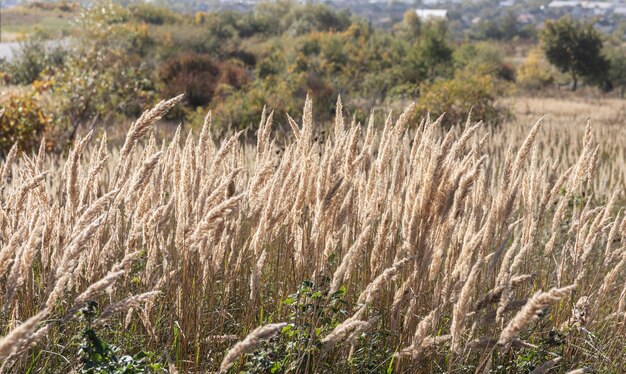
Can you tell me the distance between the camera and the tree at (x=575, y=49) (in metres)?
40.1

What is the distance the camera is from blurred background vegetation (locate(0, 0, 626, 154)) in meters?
11.4

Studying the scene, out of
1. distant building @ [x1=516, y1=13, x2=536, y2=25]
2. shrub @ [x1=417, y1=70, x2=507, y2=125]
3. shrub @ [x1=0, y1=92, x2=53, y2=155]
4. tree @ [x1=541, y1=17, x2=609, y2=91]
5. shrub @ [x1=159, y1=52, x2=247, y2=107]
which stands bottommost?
distant building @ [x1=516, y1=13, x2=536, y2=25]

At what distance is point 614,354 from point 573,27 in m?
41.4

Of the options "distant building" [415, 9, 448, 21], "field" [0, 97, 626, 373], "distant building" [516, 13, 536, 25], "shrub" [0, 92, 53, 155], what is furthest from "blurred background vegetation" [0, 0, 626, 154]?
"distant building" [516, 13, 536, 25]

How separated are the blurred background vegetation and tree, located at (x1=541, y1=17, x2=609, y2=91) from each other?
6cm

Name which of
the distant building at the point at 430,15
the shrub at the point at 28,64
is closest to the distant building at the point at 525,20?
the distant building at the point at 430,15

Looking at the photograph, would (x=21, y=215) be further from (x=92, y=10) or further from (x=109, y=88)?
(x=92, y=10)

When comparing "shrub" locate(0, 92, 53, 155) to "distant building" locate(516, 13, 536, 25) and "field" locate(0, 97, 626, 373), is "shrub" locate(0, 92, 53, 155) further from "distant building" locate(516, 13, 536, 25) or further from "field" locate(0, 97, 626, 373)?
"distant building" locate(516, 13, 536, 25)

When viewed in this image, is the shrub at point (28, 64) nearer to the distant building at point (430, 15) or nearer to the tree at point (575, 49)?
the tree at point (575, 49)

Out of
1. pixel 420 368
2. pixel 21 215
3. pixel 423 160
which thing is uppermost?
pixel 423 160

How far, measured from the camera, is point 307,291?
2402 mm

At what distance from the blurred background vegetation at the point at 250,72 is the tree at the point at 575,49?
Result: 0.19 feet

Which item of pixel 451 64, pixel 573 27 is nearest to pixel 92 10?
pixel 451 64

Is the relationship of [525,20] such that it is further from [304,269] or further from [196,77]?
[304,269]
